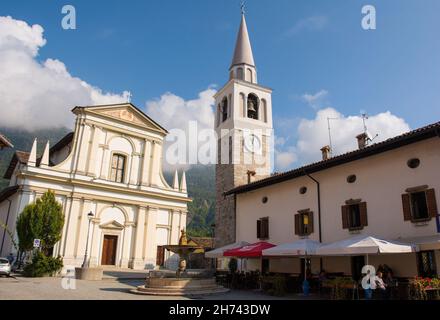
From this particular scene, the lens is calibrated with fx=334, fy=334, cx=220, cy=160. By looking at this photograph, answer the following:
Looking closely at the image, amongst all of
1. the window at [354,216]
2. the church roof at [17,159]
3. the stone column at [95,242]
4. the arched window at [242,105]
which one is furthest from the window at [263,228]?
the church roof at [17,159]

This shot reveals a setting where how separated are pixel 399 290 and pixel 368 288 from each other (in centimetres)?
119

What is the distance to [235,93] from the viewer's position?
34.1 meters

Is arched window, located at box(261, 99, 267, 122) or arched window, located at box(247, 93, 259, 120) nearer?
arched window, located at box(247, 93, 259, 120)

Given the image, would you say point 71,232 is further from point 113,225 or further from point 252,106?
point 252,106

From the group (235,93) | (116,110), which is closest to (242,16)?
(235,93)

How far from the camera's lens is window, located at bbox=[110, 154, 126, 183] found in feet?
91.1

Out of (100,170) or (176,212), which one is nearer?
(100,170)

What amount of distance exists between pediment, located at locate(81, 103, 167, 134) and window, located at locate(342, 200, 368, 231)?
1914 centimetres

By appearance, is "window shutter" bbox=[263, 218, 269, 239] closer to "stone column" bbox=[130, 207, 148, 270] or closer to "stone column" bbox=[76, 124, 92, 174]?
"stone column" bbox=[130, 207, 148, 270]

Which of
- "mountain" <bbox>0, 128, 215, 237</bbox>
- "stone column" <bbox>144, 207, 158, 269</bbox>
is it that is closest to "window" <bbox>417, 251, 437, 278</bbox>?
"stone column" <bbox>144, 207, 158, 269</bbox>

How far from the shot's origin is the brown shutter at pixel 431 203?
12.4m

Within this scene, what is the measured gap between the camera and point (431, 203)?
41.2ft

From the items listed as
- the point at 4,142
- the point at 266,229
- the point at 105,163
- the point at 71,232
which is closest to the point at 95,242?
the point at 71,232
